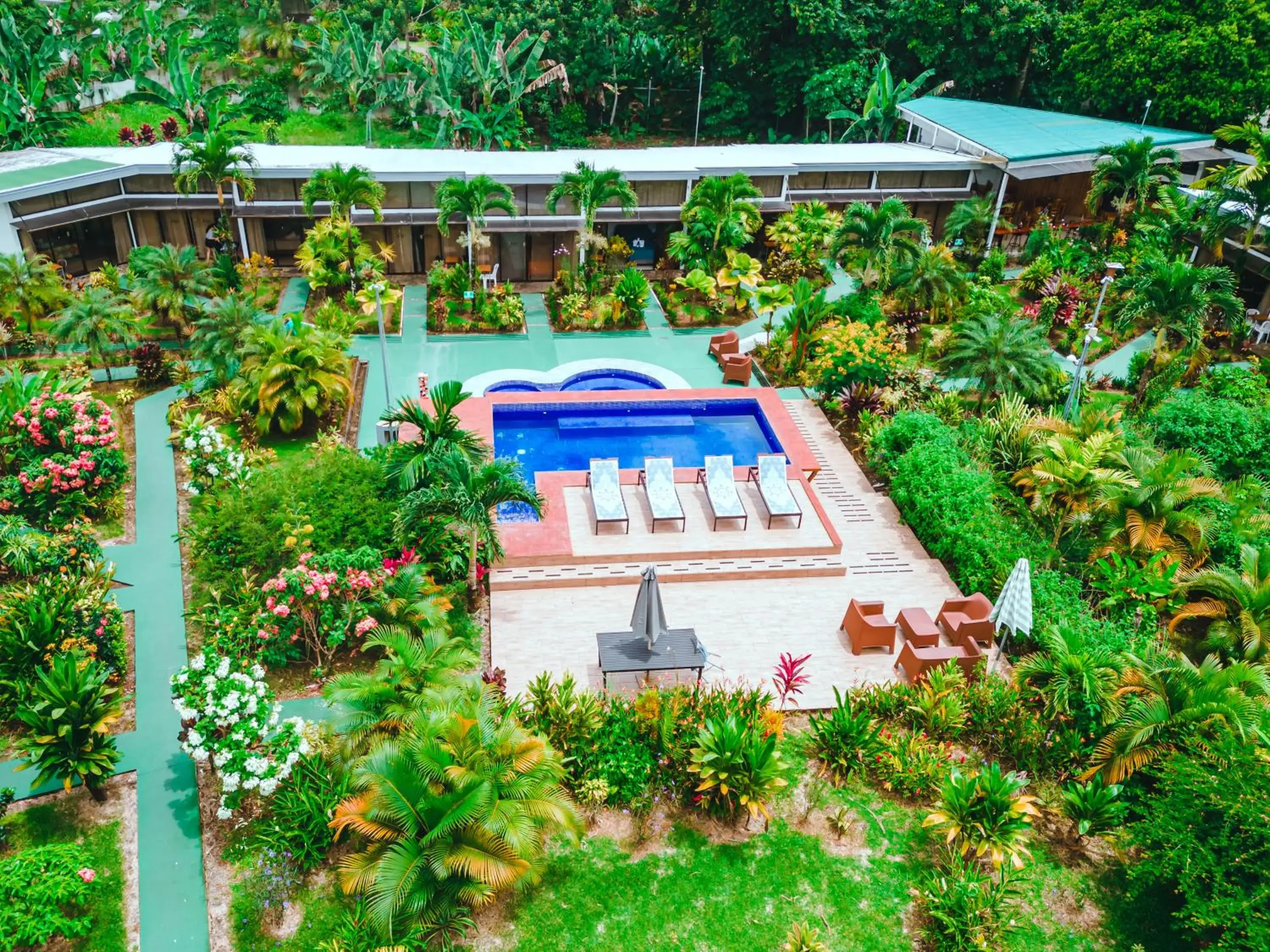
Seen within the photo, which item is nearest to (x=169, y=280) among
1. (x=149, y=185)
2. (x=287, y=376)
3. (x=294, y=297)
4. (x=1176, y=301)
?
(x=294, y=297)

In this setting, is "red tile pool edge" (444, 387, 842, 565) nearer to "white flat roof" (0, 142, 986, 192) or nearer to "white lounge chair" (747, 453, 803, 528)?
"white lounge chair" (747, 453, 803, 528)

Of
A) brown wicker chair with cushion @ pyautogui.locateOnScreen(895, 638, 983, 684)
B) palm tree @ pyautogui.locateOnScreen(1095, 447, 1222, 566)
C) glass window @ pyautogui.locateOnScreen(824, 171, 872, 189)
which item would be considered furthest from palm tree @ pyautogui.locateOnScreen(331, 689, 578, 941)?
glass window @ pyautogui.locateOnScreen(824, 171, 872, 189)


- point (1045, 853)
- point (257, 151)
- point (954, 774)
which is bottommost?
point (1045, 853)

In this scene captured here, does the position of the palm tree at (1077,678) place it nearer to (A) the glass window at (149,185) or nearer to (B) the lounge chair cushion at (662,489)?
(B) the lounge chair cushion at (662,489)

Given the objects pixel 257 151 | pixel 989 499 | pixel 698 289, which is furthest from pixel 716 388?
pixel 257 151

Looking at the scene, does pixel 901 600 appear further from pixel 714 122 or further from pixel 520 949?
pixel 714 122

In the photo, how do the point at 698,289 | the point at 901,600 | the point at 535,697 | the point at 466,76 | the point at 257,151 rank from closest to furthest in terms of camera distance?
the point at 535,697 < the point at 901,600 < the point at 698,289 < the point at 257,151 < the point at 466,76

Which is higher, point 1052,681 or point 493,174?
point 493,174
